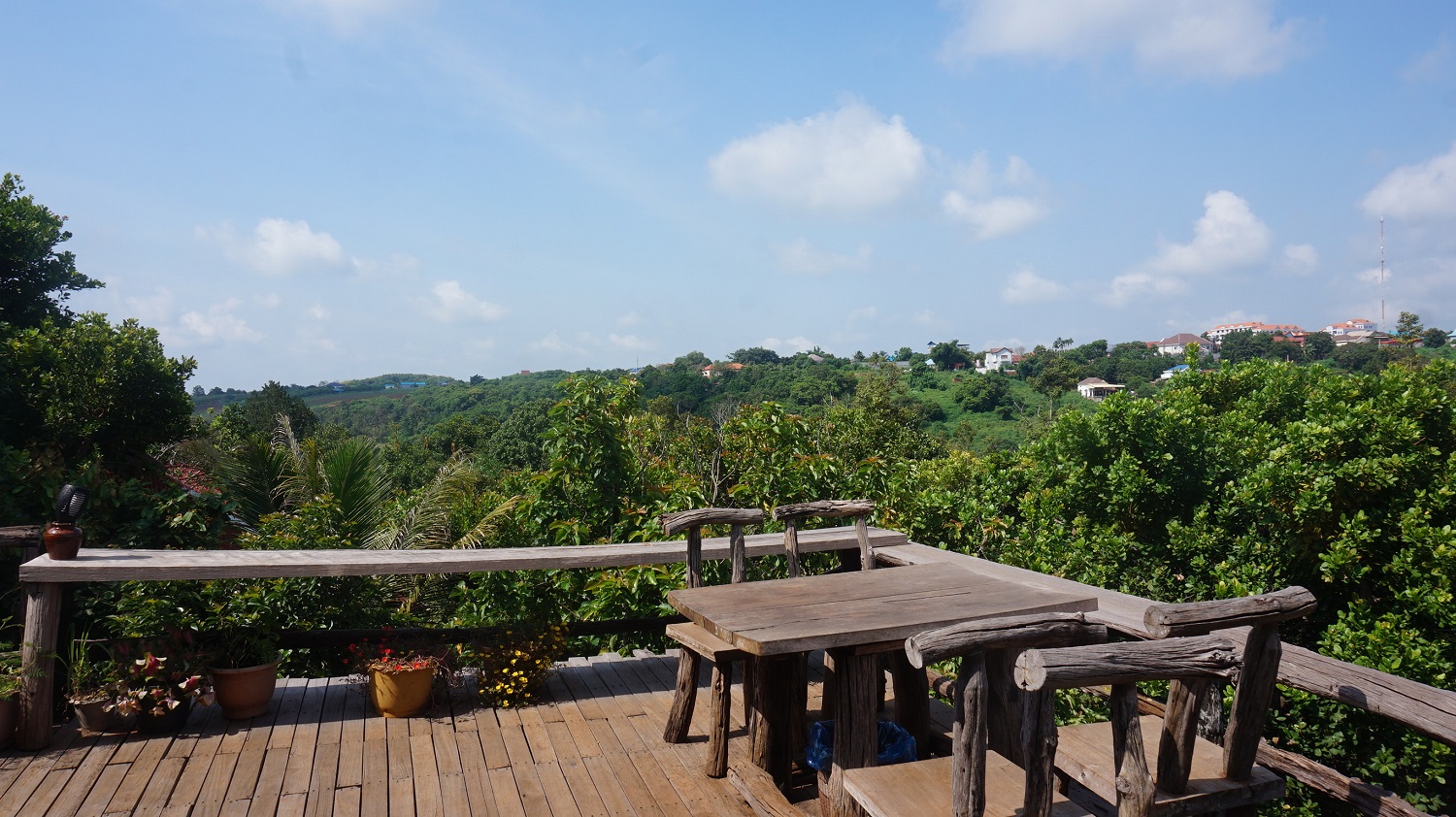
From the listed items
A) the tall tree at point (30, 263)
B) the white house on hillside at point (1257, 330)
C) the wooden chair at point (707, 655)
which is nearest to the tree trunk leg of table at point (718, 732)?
the wooden chair at point (707, 655)

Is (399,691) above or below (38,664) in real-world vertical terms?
below

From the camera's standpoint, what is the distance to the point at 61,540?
3455 millimetres

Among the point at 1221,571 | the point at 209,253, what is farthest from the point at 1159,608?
the point at 209,253

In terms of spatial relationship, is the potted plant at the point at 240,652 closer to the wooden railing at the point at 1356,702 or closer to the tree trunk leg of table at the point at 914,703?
the tree trunk leg of table at the point at 914,703

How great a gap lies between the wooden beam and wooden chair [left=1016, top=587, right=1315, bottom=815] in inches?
92.6

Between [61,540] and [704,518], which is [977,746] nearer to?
[704,518]

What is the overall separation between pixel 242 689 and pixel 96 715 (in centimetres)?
53

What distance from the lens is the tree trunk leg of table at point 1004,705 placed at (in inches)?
110

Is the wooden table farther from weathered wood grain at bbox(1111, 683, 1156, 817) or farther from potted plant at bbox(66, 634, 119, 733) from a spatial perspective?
potted plant at bbox(66, 634, 119, 733)

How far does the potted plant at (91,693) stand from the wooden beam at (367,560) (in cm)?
42

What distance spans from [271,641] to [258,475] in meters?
→ 5.28

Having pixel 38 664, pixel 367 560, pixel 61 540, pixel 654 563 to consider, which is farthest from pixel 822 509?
pixel 38 664

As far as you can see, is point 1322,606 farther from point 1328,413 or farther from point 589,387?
point 589,387

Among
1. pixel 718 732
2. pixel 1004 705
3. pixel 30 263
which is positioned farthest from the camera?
pixel 30 263
